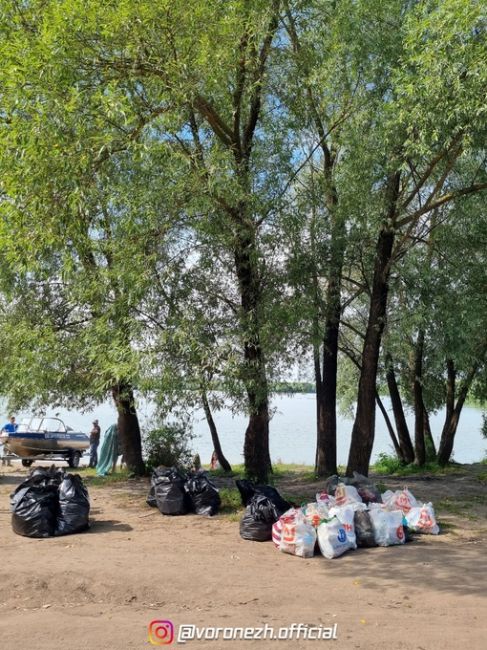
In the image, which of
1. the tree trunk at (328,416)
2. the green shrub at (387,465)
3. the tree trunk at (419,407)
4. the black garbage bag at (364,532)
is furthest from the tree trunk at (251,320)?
the green shrub at (387,465)

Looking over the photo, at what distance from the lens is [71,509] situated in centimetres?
848

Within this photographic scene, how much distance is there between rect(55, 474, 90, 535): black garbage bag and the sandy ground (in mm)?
182

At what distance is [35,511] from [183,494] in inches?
91.1

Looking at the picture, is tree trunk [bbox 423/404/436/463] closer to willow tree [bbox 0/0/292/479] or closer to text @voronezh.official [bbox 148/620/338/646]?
willow tree [bbox 0/0/292/479]

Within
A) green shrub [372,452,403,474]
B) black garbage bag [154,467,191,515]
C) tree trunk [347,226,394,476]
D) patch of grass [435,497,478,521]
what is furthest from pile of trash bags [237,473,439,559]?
green shrub [372,452,403,474]

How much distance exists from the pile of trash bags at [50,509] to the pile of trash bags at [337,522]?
83.9 inches

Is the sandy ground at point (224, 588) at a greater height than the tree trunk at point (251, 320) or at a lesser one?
lesser

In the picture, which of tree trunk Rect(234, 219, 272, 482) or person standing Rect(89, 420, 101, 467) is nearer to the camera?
tree trunk Rect(234, 219, 272, 482)

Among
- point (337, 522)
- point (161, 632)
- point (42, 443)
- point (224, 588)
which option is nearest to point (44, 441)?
point (42, 443)

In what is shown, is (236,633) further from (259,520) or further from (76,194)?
(76,194)

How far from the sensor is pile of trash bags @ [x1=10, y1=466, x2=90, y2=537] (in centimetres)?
830

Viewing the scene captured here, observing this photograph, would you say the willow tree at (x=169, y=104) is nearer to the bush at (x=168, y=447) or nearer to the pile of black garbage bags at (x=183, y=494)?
the pile of black garbage bags at (x=183, y=494)

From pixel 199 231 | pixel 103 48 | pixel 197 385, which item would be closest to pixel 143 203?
pixel 199 231

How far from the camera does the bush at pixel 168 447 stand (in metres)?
15.3
